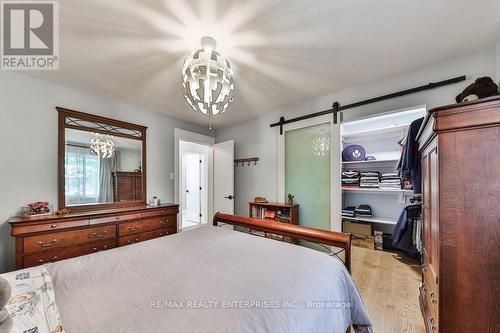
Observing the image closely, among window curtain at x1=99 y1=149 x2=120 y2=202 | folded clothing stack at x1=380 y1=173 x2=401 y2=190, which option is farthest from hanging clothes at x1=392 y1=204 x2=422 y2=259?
window curtain at x1=99 y1=149 x2=120 y2=202

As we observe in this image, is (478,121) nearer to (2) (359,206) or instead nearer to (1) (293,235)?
(1) (293,235)

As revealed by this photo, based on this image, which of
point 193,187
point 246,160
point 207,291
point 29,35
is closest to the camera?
point 207,291

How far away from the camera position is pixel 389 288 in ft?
6.79

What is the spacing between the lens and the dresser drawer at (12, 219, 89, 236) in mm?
1906

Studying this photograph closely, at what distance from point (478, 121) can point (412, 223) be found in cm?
195

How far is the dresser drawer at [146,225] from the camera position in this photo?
8.75ft

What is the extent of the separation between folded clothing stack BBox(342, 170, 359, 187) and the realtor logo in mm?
3609

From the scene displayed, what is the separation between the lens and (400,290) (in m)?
2.03

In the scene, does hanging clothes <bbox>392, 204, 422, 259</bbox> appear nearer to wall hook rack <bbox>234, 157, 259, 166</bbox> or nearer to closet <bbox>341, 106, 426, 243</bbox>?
closet <bbox>341, 106, 426, 243</bbox>

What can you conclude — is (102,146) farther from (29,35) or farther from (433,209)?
(433,209)

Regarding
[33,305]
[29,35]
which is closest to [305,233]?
[33,305]

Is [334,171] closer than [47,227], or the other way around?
[47,227]

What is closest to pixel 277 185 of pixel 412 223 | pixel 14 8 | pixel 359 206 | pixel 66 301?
pixel 359 206

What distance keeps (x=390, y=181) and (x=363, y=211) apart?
1.89 feet
